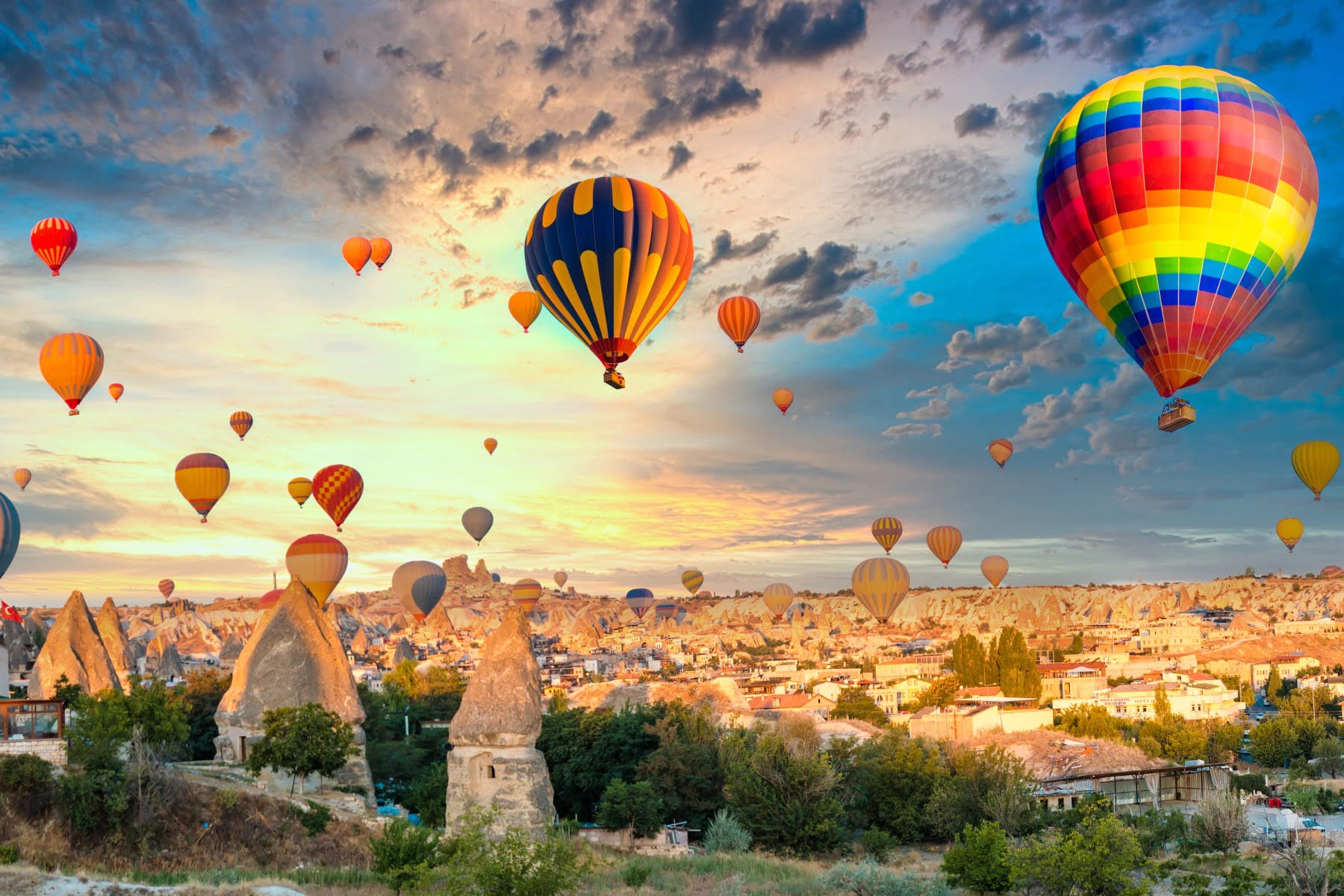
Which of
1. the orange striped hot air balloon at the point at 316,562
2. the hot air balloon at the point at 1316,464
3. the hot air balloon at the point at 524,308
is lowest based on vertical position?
the orange striped hot air balloon at the point at 316,562

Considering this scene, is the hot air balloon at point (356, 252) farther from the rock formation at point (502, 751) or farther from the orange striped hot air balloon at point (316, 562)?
the rock formation at point (502, 751)

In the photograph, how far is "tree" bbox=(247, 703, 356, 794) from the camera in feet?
88.9

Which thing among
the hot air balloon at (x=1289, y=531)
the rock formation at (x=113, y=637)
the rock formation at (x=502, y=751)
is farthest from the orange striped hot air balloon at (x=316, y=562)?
the hot air balloon at (x=1289, y=531)

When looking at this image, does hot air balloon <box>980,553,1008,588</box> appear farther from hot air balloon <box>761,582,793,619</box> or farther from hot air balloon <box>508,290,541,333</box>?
hot air balloon <box>508,290,541,333</box>

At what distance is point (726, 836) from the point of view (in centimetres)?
3055

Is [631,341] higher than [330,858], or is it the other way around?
[631,341]

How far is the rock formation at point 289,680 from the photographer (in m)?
30.4

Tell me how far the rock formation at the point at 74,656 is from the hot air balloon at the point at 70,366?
11635mm

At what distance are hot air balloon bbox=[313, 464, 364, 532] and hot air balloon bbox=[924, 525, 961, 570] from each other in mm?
35166

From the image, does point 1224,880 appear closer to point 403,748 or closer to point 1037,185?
point 1037,185

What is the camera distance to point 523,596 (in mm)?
103250

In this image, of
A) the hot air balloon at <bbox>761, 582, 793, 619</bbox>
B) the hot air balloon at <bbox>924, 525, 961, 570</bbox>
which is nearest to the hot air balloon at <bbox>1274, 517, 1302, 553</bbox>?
the hot air balloon at <bbox>924, 525, 961, 570</bbox>

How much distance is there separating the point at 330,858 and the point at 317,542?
21.5m

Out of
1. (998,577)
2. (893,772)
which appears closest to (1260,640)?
(998,577)
